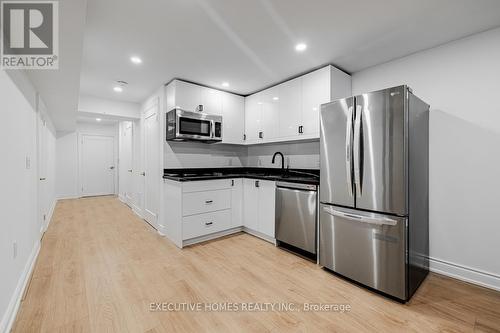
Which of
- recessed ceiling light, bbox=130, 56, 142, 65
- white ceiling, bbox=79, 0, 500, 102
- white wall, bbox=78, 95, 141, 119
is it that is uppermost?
recessed ceiling light, bbox=130, 56, 142, 65

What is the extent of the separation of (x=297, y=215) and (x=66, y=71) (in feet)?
9.78

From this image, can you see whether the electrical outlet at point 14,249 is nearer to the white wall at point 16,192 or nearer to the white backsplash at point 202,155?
the white wall at point 16,192

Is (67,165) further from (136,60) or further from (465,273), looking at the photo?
(465,273)

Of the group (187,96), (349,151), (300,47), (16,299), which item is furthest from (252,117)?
(16,299)

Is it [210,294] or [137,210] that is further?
[137,210]

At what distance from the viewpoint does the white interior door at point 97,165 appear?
22.7 ft

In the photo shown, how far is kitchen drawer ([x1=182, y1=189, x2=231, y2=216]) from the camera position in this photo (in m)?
2.92

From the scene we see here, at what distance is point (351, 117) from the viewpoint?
80.6 inches

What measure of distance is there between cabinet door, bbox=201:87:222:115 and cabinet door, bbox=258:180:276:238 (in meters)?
1.50

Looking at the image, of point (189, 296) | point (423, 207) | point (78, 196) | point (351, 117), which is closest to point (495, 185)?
point (423, 207)

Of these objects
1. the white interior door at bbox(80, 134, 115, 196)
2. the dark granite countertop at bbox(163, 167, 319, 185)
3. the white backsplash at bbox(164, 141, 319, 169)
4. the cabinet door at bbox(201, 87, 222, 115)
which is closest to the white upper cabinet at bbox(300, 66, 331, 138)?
the white backsplash at bbox(164, 141, 319, 169)

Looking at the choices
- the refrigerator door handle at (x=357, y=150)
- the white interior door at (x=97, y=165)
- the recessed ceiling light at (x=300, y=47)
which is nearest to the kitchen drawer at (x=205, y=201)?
the refrigerator door handle at (x=357, y=150)

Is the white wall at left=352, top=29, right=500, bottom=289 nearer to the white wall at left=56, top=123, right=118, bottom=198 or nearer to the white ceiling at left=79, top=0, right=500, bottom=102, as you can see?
the white ceiling at left=79, top=0, right=500, bottom=102

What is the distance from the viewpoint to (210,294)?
6.28ft
